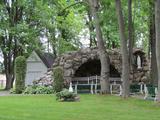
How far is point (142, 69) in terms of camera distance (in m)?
33.6

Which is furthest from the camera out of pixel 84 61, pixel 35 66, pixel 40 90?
pixel 35 66

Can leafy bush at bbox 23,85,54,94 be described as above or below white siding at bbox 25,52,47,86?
below

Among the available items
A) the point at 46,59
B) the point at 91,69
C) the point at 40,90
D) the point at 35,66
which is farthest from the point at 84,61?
the point at 46,59

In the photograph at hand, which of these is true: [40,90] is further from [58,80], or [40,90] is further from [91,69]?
[91,69]

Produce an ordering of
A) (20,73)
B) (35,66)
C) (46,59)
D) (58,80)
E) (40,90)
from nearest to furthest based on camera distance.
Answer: (58,80) → (40,90) → (20,73) → (35,66) → (46,59)

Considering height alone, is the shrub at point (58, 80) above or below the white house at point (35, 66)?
below

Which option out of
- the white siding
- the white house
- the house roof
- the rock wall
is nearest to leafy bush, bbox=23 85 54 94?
the rock wall

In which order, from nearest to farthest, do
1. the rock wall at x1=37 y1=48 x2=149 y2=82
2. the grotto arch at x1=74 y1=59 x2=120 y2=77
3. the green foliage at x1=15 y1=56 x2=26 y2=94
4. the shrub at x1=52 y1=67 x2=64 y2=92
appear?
1. the shrub at x1=52 y1=67 x2=64 y2=92
2. the green foliage at x1=15 y1=56 x2=26 y2=94
3. the rock wall at x1=37 y1=48 x2=149 y2=82
4. the grotto arch at x1=74 y1=59 x2=120 y2=77

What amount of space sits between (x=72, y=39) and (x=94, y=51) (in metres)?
16.6

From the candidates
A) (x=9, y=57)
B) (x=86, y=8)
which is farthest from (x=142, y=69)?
(x=9, y=57)

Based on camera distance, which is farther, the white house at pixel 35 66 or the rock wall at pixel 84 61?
the white house at pixel 35 66

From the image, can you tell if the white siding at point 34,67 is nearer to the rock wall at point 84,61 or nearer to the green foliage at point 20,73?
the rock wall at point 84,61

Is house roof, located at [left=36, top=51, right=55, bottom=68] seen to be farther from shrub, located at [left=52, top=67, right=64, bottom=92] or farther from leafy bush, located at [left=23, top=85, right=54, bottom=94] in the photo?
shrub, located at [left=52, top=67, right=64, bottom=92]

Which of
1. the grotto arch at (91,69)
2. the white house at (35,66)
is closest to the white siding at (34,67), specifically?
the white house at (35,66)
